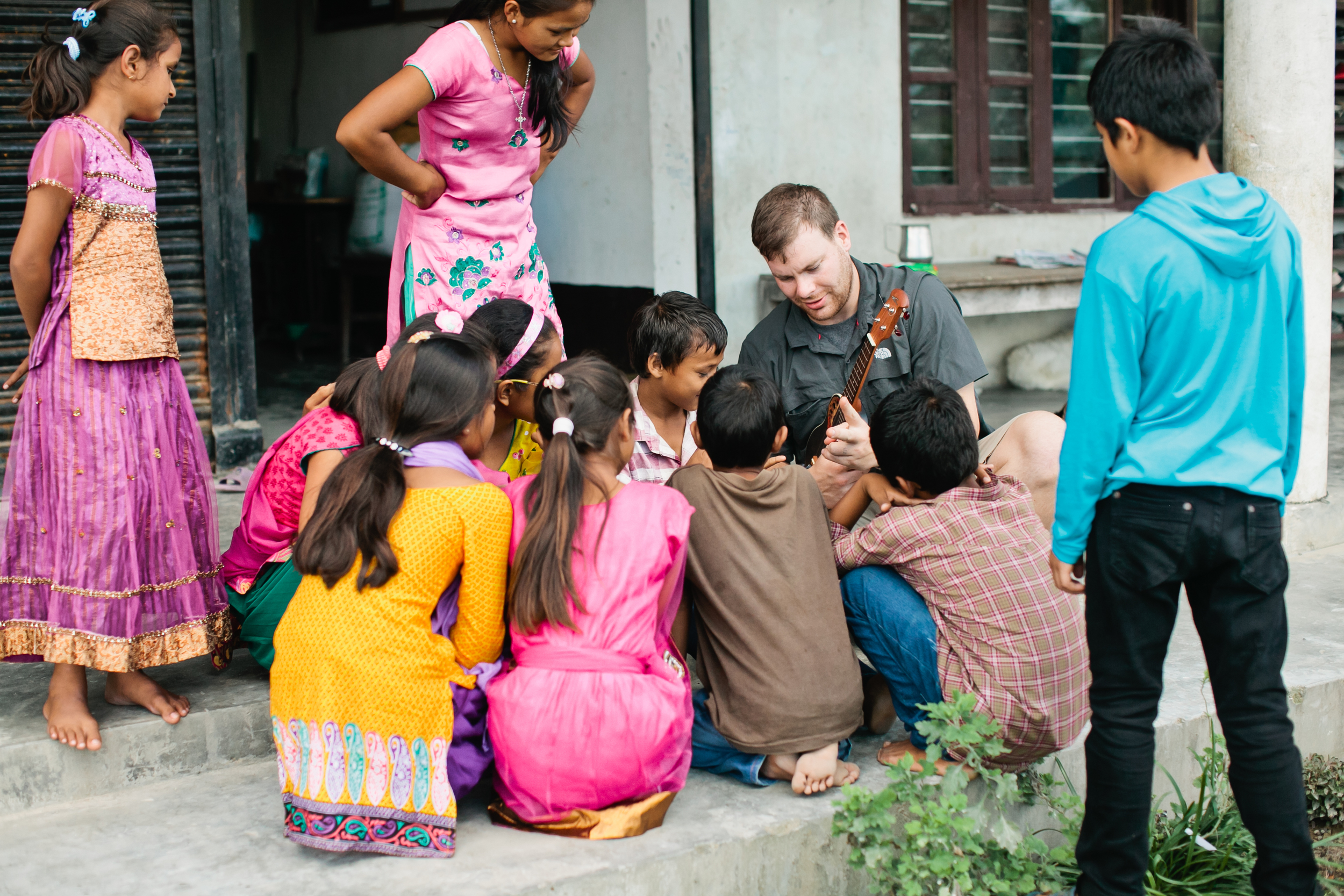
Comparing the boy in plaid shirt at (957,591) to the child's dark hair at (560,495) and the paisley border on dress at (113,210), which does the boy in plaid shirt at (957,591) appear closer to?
the child's dark hair at (560,495)

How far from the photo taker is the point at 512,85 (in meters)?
2.81

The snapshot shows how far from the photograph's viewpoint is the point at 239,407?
4.35 m

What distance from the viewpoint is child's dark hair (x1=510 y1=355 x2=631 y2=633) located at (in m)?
2.22

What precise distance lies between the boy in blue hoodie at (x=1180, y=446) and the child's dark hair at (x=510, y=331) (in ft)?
4.14

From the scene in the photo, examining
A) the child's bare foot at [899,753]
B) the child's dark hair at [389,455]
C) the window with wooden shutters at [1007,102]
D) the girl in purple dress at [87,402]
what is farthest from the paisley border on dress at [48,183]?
the window with wooden shutters at [1007,102]

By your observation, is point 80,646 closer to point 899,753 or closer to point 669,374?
point 669,374

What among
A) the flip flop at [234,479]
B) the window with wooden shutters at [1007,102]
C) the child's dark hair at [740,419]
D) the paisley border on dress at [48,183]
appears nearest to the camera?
the paisley border on dress at [48,183]

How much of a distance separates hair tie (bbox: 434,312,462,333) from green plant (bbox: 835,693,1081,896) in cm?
140

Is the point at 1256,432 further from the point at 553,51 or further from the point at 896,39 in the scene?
the point at 896,39

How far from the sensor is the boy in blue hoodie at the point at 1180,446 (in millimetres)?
1942

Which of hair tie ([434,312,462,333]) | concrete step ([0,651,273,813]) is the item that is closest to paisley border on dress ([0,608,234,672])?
concrete step ([0,651,273,813])

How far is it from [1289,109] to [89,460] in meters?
Result: 3.60

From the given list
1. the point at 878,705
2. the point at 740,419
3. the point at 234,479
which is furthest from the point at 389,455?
the point at 234,479

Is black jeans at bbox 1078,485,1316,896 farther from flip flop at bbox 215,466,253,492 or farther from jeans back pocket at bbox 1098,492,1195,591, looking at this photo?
flip flop at bbox 215,466,253,492
